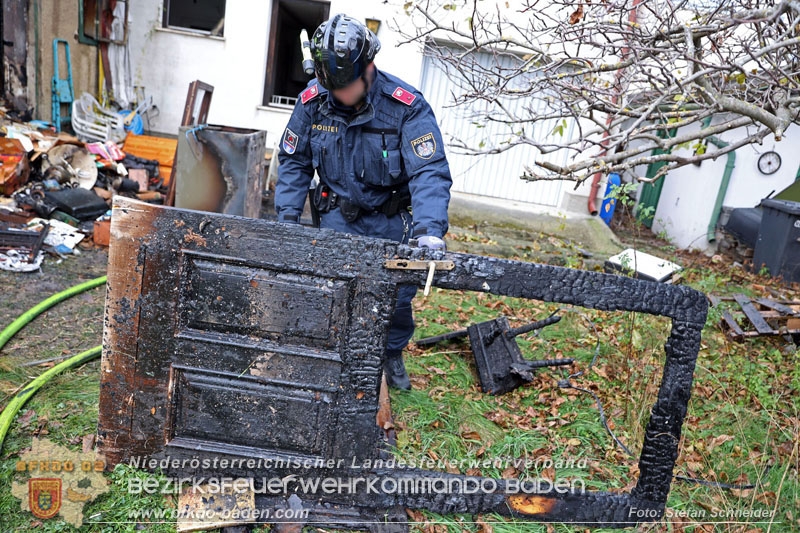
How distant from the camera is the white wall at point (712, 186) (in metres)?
9.88

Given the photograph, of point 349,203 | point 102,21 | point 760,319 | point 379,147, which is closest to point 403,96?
point 379,147

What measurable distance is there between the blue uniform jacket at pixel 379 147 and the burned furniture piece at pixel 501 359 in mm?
1409

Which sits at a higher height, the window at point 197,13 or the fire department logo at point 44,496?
the window at point 197,13

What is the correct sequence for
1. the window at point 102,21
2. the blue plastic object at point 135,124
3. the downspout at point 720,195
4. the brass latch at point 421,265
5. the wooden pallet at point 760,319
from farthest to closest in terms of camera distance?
1. the downspout at point 720,195
2. the blue plastic object at point 135,124
3. the window at point 102,21
4. the wooden pallet at point 760,319
5. the brass latch at point 421,265

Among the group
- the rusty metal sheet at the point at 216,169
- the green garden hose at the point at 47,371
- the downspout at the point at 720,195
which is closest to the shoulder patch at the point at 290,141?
the green garden hose at the point at 47,371

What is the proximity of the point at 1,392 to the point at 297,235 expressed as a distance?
7.33 feet

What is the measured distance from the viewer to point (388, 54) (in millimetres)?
9102

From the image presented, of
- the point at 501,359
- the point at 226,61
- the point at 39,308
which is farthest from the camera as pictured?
the point at 226,61

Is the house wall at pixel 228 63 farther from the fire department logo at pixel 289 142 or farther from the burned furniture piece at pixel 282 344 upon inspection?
the burned furniture piece at pixel 282 344

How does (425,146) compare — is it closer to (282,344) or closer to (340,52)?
(340,52)

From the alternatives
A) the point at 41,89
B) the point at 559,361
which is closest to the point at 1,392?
the point at 559,361

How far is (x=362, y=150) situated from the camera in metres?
3.09

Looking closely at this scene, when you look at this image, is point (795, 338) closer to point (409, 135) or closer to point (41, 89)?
point (409, 135)

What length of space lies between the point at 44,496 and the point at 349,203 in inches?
81.6
